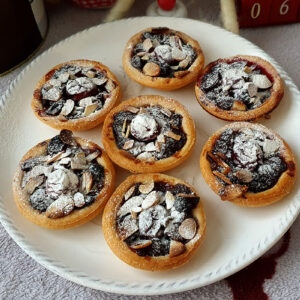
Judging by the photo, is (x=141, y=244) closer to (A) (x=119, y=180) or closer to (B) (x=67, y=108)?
(A) (x=119, y=180)

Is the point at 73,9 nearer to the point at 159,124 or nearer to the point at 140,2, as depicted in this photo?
the point at 140,2

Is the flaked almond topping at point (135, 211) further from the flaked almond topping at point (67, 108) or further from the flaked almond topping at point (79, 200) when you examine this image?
the flaked almond topping at point (67, 108)

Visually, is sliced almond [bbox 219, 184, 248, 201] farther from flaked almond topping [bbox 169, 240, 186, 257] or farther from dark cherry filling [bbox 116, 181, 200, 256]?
flaked almond topping [bbox 169, 240, 186, 257]

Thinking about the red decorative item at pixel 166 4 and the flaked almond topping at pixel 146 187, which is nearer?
the flaked almond topping at pixel 146 187

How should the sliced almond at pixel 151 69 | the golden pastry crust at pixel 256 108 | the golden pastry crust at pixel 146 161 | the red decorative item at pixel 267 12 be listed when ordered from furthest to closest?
the red decorative item at pixel 267 12 → the sliced almond at pixel 151 69 → the golden pastry crust at pixel 256 108 → the golden pastry crust at pixel 146 161

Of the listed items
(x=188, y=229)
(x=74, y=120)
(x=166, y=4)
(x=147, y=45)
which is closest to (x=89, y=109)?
(x=74, y=120)

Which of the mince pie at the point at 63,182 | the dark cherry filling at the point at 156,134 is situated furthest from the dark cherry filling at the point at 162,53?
the mince pie at the point at 63,182

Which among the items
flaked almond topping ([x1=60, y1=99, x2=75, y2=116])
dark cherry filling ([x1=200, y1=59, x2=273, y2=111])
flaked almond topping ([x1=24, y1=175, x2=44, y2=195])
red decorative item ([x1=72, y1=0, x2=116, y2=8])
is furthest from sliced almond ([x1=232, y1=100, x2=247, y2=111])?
red decorative item ([x1=72, y1=0, x2=116, y2=8])
